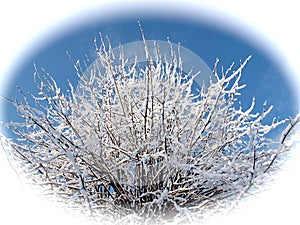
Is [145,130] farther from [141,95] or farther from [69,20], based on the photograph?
[69,20]

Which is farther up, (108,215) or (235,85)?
(235,85)

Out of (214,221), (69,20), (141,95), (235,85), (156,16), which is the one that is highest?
(156,16)

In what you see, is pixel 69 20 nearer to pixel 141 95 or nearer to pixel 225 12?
pixel 141 95

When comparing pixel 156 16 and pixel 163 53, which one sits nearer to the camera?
pixel 156 16

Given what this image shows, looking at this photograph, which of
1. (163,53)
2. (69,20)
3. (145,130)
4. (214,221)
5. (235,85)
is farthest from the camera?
(163,53)

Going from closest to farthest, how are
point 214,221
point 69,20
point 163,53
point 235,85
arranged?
point 214,221 < point 69,20 < point 235,85 < point 163,53

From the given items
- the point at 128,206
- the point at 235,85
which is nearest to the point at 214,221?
the point at 128,206

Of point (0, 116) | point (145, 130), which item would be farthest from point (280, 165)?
point (0, 116)

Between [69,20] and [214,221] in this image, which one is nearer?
[214,221]

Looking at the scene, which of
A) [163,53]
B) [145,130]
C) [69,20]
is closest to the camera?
[145,130]
